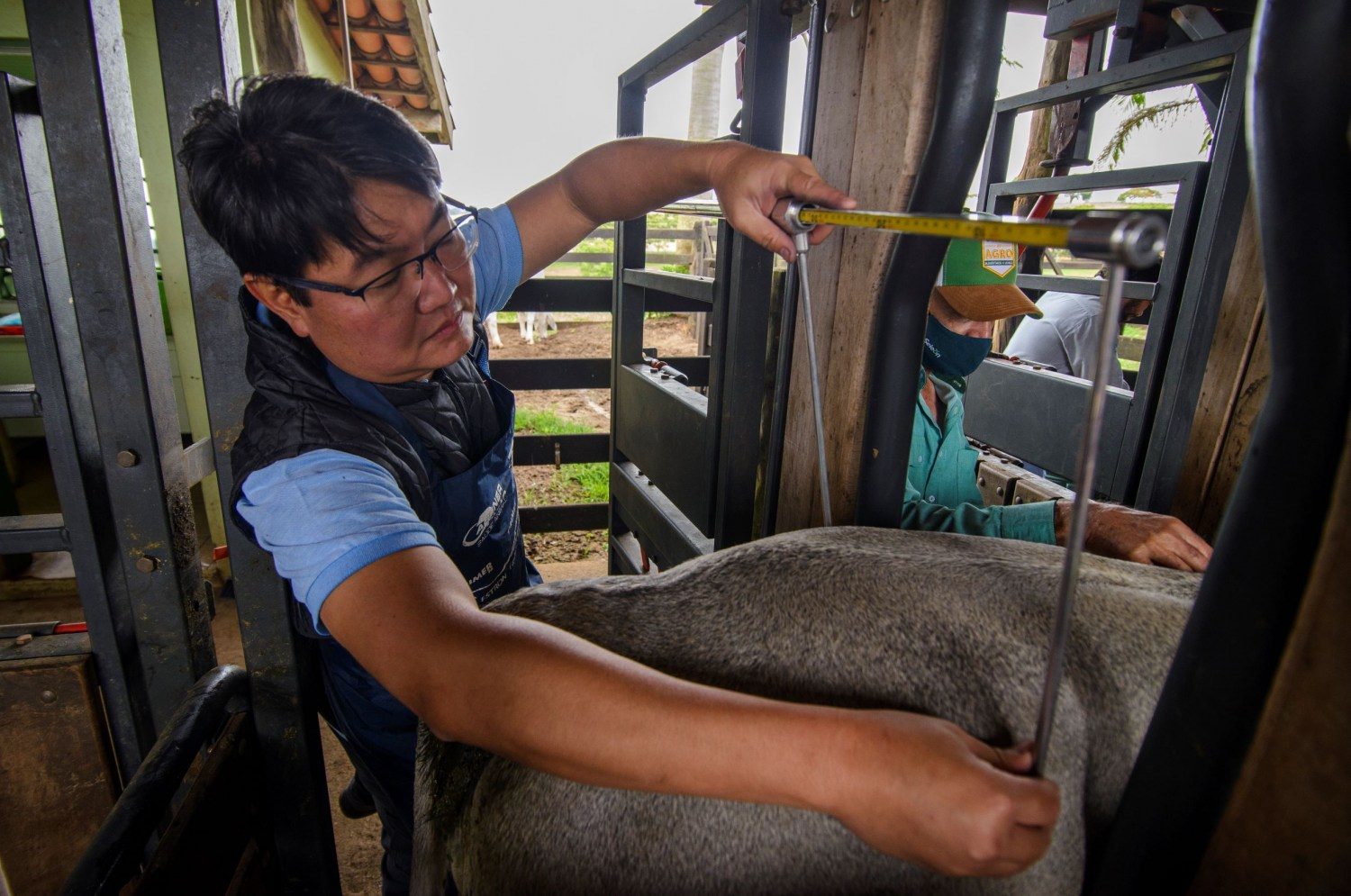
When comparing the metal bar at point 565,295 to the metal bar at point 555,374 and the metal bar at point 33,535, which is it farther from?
the metal bar at point 33,535

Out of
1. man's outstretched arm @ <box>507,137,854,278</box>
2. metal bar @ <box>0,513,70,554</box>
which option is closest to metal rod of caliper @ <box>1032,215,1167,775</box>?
man's outstretched arm @ <box>507,137,854,278</box>

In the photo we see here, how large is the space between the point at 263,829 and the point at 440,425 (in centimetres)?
116

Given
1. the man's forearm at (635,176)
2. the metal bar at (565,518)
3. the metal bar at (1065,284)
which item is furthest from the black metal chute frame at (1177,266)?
the metal bar at (565,518)

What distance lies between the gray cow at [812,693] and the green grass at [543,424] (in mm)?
7203

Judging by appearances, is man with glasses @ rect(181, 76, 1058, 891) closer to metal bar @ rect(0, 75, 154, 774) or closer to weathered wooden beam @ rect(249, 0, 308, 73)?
metal bar @ rect(0, 75, 154, 774)

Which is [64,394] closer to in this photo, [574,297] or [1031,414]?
[574,297]

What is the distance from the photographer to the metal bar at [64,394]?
135 centimetres

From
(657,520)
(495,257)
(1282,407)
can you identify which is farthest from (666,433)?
(1282,407)

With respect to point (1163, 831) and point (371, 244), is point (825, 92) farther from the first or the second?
point (1163, 831)

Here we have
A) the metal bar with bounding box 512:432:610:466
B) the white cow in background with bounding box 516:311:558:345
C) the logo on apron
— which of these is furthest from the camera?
the white cow in background with bounding box 516:311:558:345

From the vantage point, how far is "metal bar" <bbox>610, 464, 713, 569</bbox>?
2846 mm

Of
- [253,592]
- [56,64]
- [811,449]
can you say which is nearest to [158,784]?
[253,592]

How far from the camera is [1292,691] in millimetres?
532

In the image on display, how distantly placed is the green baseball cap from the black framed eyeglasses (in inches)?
51.6
